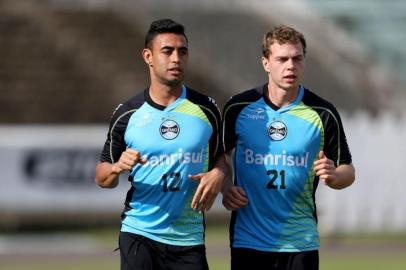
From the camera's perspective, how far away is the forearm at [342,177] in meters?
8.35

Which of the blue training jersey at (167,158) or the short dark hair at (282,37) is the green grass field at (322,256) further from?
the short dark hair at (282,37)

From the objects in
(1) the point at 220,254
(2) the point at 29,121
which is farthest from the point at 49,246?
(2) the point at 29,121

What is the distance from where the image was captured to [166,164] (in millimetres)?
8484

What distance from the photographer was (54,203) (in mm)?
20625

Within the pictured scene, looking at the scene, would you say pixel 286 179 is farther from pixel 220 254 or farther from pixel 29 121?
pixel 29 121

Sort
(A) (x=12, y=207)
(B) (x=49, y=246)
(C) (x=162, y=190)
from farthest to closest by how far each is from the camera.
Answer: (A) (x=12, y=207)
(B) (x=49, y=246)
(C) (x=162, y=190)

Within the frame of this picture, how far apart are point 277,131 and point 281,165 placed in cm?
25

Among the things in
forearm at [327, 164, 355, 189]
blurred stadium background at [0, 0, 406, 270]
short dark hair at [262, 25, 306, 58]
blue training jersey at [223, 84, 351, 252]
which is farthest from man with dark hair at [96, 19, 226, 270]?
blurred stadium background at [0, 0, 406, 270]

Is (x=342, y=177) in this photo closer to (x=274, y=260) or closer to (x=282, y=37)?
(x=274, y=260)

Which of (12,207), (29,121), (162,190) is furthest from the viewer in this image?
(29,121)

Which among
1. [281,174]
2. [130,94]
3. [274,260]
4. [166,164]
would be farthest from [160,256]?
[130,94]

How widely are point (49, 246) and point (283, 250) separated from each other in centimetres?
1106

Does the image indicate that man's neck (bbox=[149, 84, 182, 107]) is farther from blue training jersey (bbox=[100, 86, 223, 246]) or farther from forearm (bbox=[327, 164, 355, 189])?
forearm (bbox=[327, 164, 355, 189])

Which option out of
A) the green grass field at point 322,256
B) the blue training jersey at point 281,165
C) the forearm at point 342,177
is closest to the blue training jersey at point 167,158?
the blue training jersey at point 281,165
